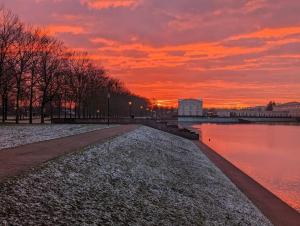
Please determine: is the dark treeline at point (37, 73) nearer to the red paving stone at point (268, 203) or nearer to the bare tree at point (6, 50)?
the bare tree at point (6, 50)

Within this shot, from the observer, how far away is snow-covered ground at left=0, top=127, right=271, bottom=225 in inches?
488

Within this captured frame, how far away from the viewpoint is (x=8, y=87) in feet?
177

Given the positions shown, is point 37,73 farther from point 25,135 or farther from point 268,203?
point 268,203

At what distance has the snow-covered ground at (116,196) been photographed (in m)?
12.4

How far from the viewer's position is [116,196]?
1652 cm

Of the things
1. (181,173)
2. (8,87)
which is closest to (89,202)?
(181,173)

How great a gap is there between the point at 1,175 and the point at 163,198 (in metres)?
7.40

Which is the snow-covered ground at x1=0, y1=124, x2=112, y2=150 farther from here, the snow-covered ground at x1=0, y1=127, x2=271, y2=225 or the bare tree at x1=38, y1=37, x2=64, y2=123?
the bare tree at x1=38, y1=37, x2=64, y2=123

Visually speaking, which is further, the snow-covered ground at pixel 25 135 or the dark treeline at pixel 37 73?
the dark treeline at pixel 37 73

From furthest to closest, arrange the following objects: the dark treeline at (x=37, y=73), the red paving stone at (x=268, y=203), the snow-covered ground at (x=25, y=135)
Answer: the dark treeline at (x=37, y=73), the snow-covered ground at (x=25, y=135), the red paving stone at (x=268, y=203)

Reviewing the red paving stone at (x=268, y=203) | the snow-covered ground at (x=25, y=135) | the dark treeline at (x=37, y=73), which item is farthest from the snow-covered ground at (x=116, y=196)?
the dark treeline at (x=37, y=73)

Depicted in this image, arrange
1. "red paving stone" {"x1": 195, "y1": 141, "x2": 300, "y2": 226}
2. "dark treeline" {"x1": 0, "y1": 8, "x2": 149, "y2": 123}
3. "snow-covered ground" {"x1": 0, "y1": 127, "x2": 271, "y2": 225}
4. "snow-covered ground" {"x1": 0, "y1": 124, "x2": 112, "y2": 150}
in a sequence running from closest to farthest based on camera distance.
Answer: "snow-covered ground" {"x1": 0, "y1": 127, "x2": 271, "y2": 225} → "red paving stone" {"x1": 195, "y1": 141, "x2": 300, "y2": 226} → "snow-covered ground" {"x1": 0, "y1": 124, "x2": 112, "y2": 150} → "dark treeline" {"x1": 0, "y1": 8, "x2": 149, "y2": 123}

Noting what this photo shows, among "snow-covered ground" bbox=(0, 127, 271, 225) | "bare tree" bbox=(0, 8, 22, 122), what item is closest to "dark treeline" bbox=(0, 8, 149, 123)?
"bare tree" bbox=(0, 8, 22, 122)

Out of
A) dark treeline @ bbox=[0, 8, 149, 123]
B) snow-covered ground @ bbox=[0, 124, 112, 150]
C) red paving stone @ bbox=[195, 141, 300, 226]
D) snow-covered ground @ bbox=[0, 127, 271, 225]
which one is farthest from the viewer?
dark treeline @ bbox=[0, 8, 149, 123]
